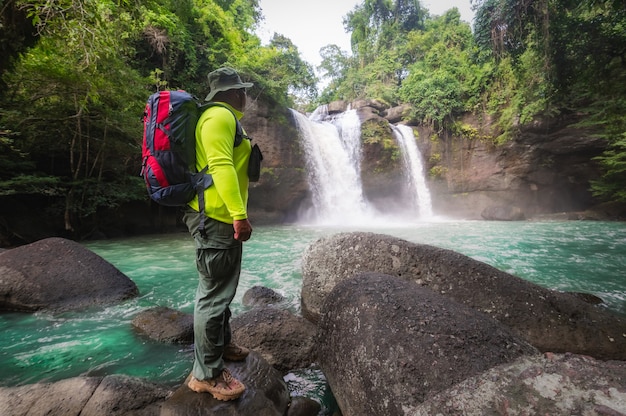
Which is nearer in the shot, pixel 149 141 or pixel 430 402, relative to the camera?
pixel 430 402

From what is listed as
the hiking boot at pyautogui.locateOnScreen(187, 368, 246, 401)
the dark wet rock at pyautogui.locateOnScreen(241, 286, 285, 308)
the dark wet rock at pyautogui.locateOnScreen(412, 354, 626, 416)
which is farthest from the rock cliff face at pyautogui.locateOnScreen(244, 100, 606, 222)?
the dark wet rock at pyautogui.locateOnScreen(412, 354, 626, 416)

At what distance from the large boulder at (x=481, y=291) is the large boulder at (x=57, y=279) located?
284 centimetres

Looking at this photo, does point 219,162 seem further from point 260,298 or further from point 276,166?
point 276,166

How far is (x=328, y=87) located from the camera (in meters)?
34.4

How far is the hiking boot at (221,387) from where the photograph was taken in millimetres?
1955

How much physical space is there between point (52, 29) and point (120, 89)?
600 centimetres

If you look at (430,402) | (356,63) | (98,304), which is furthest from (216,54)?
(356,63)

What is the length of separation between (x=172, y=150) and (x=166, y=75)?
13901mm

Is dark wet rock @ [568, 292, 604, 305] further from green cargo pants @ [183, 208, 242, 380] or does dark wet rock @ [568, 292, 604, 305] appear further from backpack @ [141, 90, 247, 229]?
backpack @ [141, 90, 247, 229]

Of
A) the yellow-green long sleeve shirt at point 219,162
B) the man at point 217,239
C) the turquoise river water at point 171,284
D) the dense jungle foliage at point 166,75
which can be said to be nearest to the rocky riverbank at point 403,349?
the man at point 217,239

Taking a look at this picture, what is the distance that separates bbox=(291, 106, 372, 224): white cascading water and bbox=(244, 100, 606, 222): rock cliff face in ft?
1.85

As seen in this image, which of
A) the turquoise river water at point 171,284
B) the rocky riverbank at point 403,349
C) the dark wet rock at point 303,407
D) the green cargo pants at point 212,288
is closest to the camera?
the rocky riverbank at point 403,349

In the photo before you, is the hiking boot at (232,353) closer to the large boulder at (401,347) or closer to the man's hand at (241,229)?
the large boulder at (401,347)

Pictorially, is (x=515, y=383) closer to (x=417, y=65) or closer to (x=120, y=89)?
(x=120, y=89)
